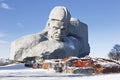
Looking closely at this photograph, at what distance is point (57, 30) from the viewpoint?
2630 inches

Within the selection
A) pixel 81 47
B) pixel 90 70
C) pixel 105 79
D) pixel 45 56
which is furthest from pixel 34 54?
pixel 105 79

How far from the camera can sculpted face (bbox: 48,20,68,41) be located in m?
66.7

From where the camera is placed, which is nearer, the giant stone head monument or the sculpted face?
the sculpted face

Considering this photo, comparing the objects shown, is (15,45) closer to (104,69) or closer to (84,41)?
(84,41)

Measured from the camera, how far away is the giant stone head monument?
222ft

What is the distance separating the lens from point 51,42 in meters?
68.8

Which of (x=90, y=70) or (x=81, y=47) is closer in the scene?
(x=90, y=70)

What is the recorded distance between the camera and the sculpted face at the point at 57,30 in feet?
219

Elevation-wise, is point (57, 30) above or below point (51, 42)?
above

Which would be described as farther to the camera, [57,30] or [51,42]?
[51,42]

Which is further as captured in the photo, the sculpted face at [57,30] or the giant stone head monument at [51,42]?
the giant stone head monument at [51,42]

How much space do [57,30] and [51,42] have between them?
3.51 meters

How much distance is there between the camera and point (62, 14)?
225ft

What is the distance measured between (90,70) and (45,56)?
39.1m
